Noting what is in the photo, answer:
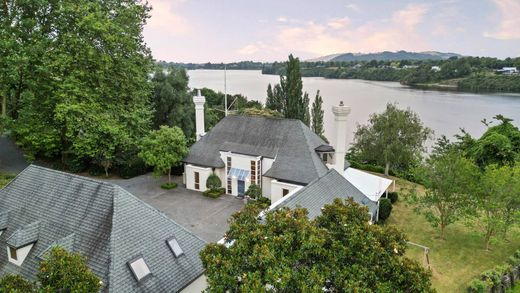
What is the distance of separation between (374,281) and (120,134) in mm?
21339

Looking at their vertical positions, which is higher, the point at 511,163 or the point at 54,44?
the point at 54,44

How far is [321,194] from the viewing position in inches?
684

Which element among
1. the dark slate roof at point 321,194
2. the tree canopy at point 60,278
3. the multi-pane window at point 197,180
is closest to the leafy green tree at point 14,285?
the tree canopy at point 60,278

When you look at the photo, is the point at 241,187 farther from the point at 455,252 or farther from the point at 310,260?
the point at 310,260

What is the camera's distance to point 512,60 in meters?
102

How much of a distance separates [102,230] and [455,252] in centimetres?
1710

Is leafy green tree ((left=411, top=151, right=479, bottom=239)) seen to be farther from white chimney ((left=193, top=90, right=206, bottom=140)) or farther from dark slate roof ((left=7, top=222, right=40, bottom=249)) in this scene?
dark slate roof ((left=7, top=222, right=40, bottom=249))

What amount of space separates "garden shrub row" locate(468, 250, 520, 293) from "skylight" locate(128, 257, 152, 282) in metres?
12.8

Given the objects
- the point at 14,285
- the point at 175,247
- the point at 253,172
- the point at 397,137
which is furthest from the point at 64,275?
the point at 397,137

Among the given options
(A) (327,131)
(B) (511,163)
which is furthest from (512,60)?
(B) (511,163)

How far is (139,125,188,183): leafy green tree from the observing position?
82.7ft

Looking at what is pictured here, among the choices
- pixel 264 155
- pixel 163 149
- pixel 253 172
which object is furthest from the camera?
pixel 163 149

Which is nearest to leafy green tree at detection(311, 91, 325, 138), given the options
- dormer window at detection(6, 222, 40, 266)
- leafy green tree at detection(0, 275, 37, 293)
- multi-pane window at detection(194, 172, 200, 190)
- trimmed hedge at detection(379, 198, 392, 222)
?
multi-pane window at detection(194, 172, 200, 190)

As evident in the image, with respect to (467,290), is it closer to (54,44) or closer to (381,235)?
(381,235)
